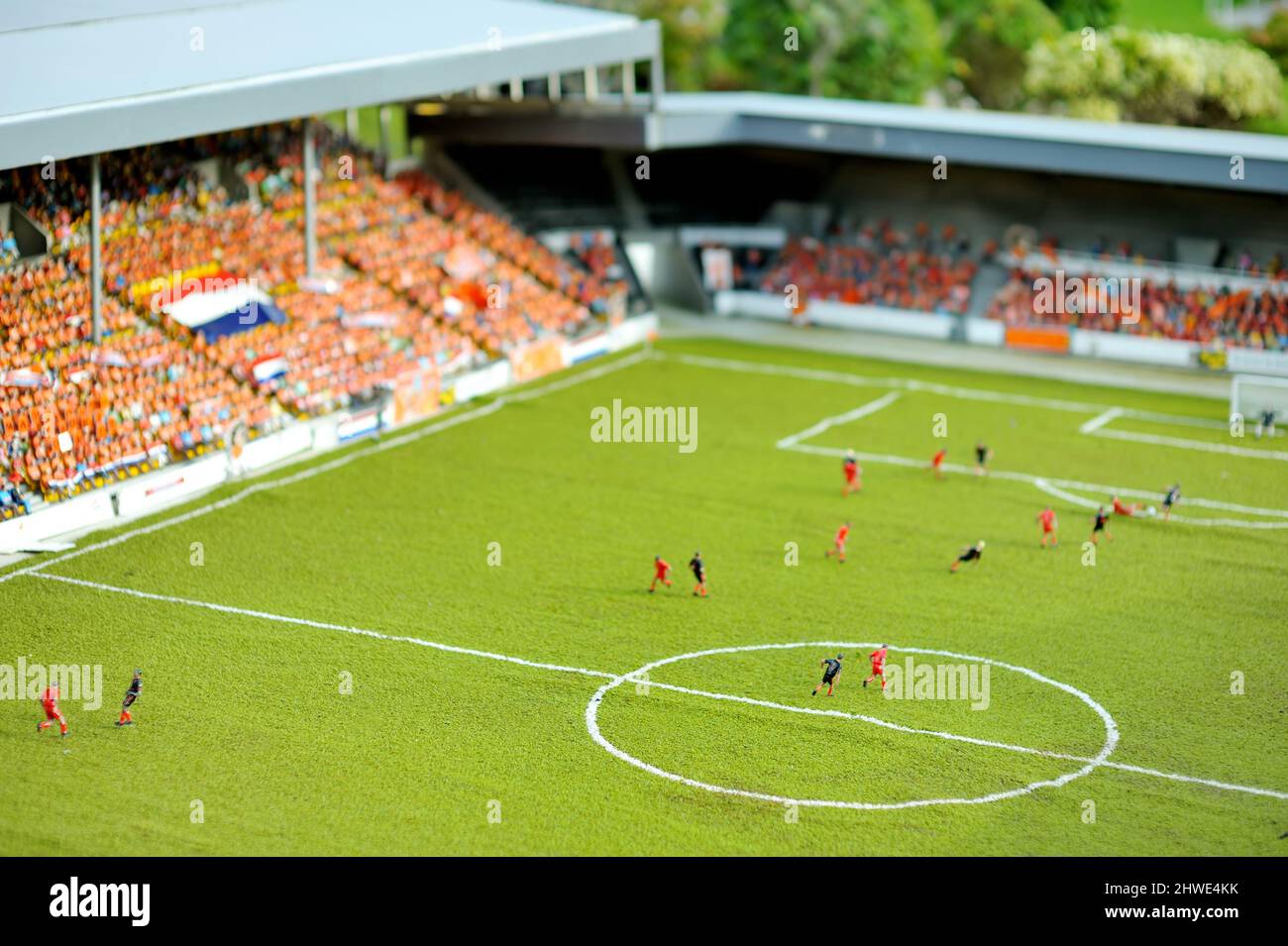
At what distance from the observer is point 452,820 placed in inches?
1027

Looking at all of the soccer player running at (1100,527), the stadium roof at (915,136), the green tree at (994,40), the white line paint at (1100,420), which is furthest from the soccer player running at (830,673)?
the green tree at (994,40)

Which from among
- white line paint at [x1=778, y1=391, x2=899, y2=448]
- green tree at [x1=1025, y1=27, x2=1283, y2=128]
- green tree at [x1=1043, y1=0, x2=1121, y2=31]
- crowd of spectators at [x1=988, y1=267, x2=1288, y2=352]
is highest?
green tree at [x1=1043, y1=0, x2=1121, y2=31]

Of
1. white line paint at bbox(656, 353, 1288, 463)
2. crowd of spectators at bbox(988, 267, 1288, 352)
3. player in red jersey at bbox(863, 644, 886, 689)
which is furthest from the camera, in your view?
crowd of spectators at bbox(988, 267, 1288, 352)

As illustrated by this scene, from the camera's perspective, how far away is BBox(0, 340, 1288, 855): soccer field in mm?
26344

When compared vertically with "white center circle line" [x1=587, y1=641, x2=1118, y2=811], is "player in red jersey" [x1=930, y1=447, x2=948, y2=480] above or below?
above

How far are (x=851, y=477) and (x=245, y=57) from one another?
19277mm

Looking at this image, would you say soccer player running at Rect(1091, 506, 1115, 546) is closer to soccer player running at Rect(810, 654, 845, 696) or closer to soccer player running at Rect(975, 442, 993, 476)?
soccer player running at Rect(975, 442, 993, 476)

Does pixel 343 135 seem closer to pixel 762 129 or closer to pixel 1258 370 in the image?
pixel 762 129

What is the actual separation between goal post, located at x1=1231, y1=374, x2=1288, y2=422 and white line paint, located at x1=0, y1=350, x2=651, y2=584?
1773cm

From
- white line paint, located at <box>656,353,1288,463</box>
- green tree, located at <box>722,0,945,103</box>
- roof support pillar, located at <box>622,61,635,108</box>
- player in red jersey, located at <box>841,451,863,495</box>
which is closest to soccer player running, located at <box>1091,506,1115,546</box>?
player in red jersey, located at <box>841,451,863,495</box>

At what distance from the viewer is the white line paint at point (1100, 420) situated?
160 ft

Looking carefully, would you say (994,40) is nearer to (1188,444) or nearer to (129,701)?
(1188,444)

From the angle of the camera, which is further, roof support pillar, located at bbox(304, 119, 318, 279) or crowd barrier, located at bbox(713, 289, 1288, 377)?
crowd barrier, located at bbox(713, 289, 1288, 377)

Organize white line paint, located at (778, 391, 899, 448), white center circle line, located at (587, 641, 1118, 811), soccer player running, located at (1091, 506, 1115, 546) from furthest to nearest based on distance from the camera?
1. white line paint, located at (778, 391, 899, 448)
2. soccer player running, located at (1091, 506, 1115, 546)
3. white center circle line, located at (587, 641, 1118, 811)
